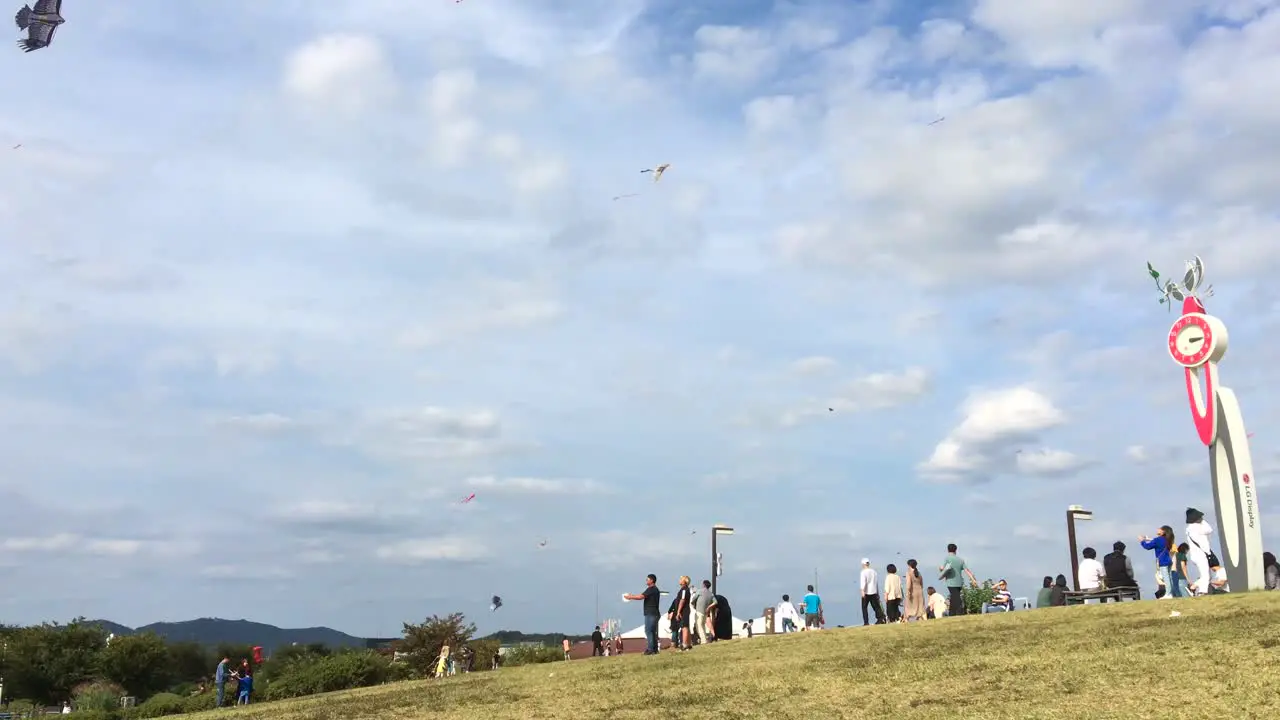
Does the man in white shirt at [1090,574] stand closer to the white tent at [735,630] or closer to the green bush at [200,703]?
the white tent at [735,630]

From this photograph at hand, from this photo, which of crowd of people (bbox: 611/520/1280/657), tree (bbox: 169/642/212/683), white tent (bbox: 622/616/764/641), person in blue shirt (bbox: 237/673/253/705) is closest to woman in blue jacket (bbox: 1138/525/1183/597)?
crowd of people (bbox: 611/520/1280/657)

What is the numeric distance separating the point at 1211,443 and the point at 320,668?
74.9ft

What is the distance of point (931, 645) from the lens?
1769cm

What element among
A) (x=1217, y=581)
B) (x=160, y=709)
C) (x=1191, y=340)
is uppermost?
(x=1191, y=340)

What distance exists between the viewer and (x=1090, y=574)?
22891 mm

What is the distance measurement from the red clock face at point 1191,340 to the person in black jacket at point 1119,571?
214 inches

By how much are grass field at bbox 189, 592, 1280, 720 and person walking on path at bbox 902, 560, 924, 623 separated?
3.18 metres

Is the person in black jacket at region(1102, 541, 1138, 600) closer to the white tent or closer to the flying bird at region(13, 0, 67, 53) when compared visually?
the white tent

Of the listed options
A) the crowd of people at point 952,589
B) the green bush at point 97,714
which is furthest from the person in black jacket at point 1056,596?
the green bush at point 97,714

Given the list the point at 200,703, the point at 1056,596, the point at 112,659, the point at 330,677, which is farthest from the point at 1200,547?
the point at 112,659

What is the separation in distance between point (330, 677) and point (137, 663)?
1131 inches

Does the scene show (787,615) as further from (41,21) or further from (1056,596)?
(41,21)

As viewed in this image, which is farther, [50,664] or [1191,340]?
[50,664]

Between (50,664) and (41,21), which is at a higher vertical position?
(41,21)
